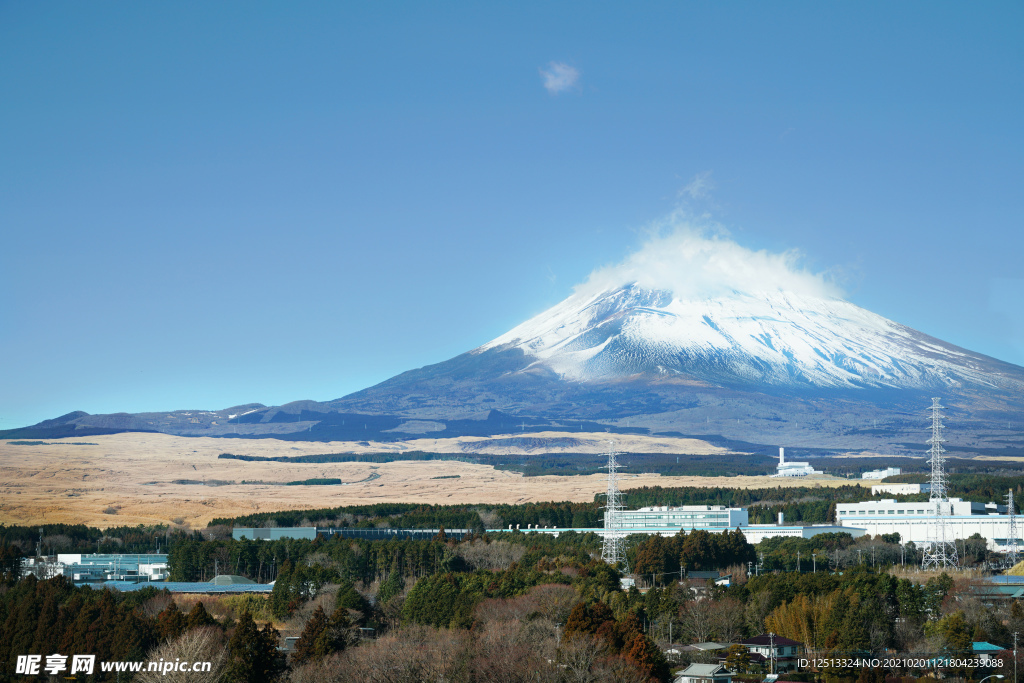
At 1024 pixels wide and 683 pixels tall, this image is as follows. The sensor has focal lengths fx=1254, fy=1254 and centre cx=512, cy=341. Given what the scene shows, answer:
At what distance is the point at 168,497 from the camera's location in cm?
13175

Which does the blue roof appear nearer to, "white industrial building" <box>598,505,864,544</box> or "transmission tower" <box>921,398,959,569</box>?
"white industrial building" <box>598,505,864,544</box>

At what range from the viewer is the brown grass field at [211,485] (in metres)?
111

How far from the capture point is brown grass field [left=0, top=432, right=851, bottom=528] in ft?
363

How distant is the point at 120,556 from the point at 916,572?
158ft

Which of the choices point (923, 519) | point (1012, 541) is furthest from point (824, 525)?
point (1012, 541)

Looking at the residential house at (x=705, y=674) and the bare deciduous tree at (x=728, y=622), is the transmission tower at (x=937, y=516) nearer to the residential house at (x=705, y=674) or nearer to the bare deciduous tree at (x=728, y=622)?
the bare deciduous tree at (x=728, y=622)

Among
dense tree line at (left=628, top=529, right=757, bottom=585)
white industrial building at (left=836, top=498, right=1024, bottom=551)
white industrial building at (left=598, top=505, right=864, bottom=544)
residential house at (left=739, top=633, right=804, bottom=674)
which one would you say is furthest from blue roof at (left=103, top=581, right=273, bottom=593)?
white industrial building at (left=836, top=498, right=1024, bottom=551)

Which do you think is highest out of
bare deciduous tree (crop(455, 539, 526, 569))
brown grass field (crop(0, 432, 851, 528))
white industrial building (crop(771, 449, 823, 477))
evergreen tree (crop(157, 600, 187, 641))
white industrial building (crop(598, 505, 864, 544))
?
white industrial building (crop(771, 449, 823, 477))

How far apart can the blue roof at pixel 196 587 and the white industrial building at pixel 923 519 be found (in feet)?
156

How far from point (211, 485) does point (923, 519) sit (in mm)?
91731

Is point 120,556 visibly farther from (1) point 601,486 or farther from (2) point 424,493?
(1) point 601,486

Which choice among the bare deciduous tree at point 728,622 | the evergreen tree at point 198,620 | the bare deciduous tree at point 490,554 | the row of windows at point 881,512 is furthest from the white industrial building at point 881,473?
the evergreen tree at point 198,620

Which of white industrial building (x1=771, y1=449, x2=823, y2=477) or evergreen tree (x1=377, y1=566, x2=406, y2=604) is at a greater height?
white industrial building (x1=771, y1=449, x2=823, y2=477)

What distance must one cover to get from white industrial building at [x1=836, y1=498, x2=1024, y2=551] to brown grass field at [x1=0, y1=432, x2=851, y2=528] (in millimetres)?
39885
